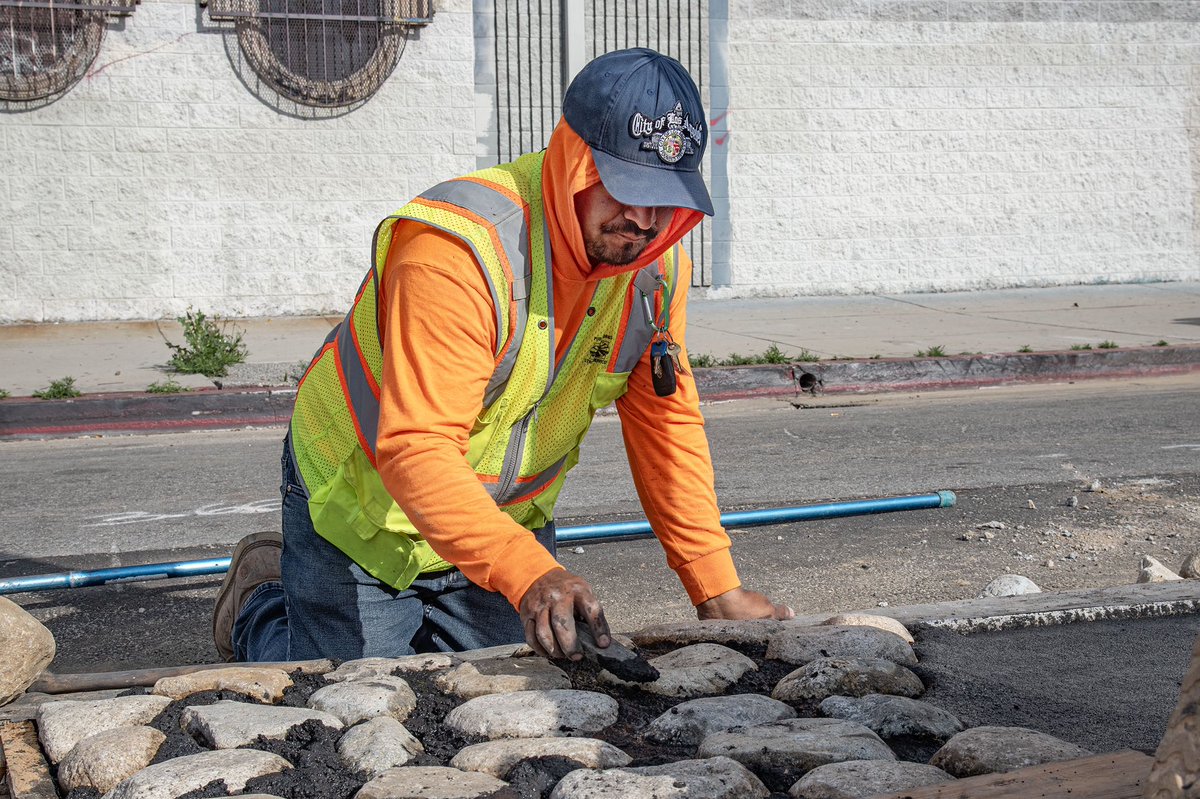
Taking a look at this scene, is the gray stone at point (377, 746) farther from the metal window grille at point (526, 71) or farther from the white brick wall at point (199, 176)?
the metal window grille at point (526, 71)

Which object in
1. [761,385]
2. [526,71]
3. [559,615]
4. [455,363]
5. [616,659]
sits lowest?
[761,385]

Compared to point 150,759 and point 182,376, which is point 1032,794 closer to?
point 150,759

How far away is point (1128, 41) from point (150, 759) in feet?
49.2

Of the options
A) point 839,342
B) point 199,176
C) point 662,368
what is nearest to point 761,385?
point 839,342

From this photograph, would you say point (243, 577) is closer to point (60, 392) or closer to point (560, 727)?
point (560, 727)

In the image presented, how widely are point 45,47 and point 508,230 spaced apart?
1077 cm

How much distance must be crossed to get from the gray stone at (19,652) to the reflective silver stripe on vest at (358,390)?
3.03ft

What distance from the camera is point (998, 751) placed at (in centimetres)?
252

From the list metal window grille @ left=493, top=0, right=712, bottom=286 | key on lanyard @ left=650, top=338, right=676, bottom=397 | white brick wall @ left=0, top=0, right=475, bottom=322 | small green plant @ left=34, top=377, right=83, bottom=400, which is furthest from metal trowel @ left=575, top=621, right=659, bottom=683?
metal window grille @ left=493, top=0, right=712, bottom=286

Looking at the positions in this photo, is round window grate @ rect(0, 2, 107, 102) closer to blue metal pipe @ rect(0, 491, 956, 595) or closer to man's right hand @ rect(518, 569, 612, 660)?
blue metal pipe @ rect(0, 491, 956, 595)

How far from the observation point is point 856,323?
12.5 metres

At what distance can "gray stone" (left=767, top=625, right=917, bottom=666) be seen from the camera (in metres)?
3.20

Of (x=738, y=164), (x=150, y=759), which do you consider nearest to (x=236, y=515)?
(x=150, y=759)

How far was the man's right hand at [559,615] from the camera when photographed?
251 cm
